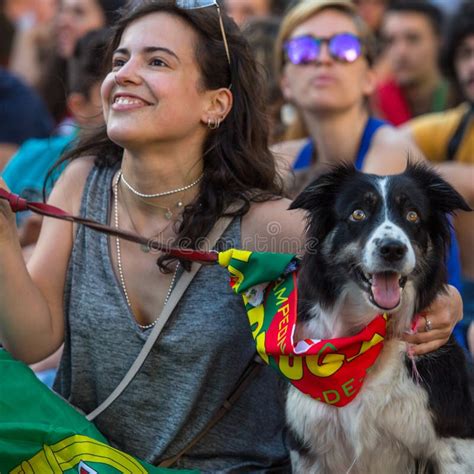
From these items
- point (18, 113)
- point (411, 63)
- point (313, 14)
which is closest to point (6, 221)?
point (313, 14)

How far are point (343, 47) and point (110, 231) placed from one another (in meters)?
2.11

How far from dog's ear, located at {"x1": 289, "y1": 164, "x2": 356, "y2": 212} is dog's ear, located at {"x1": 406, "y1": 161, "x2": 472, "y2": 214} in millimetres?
210

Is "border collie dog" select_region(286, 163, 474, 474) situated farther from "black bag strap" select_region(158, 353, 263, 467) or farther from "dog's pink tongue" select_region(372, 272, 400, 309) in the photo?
"black bag strap" select_region(158, 353, 263, 467)

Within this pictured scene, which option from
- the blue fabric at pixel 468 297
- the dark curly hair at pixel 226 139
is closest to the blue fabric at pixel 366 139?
the blue fabric at pixel 468 297

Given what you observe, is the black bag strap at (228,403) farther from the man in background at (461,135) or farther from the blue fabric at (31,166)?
the blue fabric at (31,166)

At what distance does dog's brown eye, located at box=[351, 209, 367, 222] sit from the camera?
9.96 ft

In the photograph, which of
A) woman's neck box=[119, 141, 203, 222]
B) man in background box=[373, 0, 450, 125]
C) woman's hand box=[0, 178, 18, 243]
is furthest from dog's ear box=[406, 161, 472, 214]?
man in background box=[373, 0, 450, 125]

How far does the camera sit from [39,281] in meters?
3.42

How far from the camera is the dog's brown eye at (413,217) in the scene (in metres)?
3.03

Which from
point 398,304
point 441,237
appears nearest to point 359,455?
point 398,304

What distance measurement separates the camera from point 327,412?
3088 millimetres

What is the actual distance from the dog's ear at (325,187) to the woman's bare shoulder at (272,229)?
19cm

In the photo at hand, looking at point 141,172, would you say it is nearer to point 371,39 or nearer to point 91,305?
point 91,305

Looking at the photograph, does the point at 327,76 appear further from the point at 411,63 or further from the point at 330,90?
the point at 411,63
